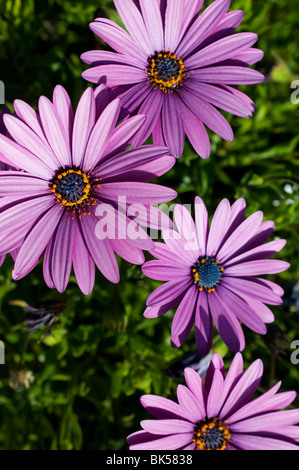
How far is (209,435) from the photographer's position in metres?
1.68

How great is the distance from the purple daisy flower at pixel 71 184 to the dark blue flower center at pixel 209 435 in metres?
0.67

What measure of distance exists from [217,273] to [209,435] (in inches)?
23.2

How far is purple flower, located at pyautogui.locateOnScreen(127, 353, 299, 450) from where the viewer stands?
1.55 meters

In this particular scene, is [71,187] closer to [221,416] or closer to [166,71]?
[166,71]

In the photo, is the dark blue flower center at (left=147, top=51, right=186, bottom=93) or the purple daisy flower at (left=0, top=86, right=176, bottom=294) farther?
the dark blue flower center at (left=147, top=51, right=186, bottom=93)

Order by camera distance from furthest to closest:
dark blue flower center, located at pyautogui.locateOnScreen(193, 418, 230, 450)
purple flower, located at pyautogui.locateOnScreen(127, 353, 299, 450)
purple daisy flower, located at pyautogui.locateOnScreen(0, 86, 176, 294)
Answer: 1. dark blue flower center, located at pyautogui.locateOnScreen(193, 418, 230, 450)
2. purple flower, located at pyautogui.locateOnScreen(127, 353, 299, 450)
3. purple daisy flower, located at pyautogui.locateOnScreen(0, 86, 176, 294)

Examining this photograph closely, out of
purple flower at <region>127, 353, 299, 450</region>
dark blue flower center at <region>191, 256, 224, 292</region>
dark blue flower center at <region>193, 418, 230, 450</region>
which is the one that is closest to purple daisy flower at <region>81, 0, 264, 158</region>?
dark blue flower center at <region>191, 256, 224, 292</region>

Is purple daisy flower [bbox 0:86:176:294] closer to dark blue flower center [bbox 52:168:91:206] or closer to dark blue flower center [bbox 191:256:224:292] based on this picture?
dark blue flower center [bbox 52:168:91:206]

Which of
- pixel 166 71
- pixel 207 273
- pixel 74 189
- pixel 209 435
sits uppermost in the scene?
pixel 166 71

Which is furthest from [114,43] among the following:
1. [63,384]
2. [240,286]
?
[63,384]

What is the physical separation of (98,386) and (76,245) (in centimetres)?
106

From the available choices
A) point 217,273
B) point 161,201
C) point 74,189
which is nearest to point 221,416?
point 217,273

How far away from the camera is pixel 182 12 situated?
1.64 meters

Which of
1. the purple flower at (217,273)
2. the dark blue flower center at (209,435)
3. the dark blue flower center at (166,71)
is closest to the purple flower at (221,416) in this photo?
the dark blue flower center at (209,435)
